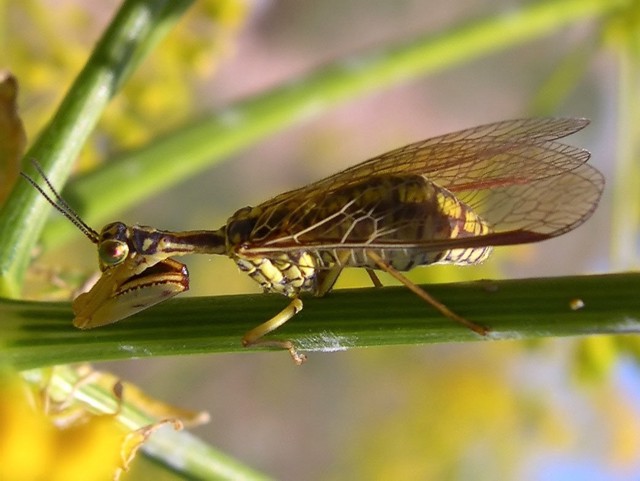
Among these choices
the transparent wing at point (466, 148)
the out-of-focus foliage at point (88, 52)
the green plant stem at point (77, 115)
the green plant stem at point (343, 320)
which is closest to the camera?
the green plant stem at point (343, 320)


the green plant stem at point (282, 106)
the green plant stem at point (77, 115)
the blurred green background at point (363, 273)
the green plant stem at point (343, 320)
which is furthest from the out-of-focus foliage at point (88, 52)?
the green plant stem at point (343, 320)

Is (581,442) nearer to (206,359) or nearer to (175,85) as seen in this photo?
(206,359)

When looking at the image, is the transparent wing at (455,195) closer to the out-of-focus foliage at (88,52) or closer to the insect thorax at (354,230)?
the insect thorax at (354,230)

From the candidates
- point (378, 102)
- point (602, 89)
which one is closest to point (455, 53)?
point (378, 102)

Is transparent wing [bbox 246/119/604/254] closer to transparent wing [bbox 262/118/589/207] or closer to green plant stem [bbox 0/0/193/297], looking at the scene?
transparent wing [bbox 262/118/589/207]

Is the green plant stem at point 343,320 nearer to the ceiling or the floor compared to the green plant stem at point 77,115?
nearer to the floor

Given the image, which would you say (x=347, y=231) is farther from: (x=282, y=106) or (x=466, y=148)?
(x=282, y=106)

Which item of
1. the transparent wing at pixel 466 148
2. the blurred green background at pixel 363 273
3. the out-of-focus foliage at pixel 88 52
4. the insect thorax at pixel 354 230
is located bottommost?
the blurred green background at pixel 363 273
